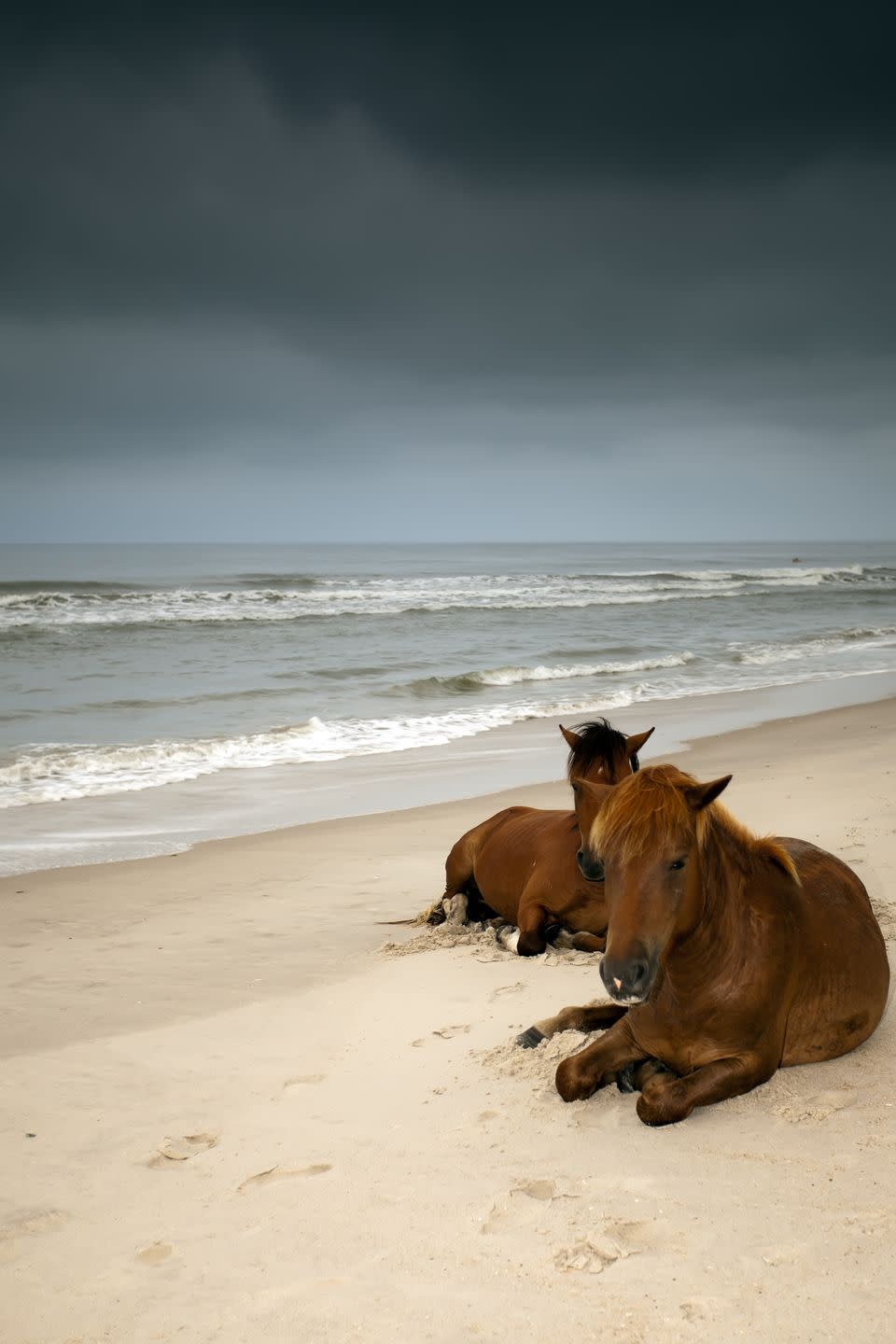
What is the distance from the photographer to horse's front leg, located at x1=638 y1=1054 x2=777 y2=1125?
312 cm

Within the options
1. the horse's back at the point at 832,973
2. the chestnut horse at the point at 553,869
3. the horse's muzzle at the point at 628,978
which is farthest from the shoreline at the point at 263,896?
the horse's muzzle at the point at 628,978

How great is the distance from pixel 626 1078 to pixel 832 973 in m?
0.75

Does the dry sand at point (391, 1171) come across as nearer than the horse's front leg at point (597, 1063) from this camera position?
Yes

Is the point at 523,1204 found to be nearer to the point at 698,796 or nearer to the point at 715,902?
the point at 715,902

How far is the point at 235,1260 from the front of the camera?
8.87 feet

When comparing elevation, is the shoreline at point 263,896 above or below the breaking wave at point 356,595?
below

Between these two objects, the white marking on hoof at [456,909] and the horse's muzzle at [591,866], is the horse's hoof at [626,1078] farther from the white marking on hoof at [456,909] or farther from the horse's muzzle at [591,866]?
the white marking on hoof at [456,909]

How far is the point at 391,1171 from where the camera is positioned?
310 centimetres

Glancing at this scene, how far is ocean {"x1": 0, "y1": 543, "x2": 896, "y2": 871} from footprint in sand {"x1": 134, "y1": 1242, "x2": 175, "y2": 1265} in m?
5.28

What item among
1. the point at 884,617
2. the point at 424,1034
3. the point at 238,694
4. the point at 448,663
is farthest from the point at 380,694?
the point at 884,617

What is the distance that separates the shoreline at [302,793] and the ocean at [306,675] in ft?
0.16

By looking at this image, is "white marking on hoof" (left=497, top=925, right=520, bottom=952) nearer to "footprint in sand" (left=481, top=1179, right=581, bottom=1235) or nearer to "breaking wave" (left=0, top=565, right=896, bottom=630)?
"footprint in sand" (left=481, top=1179, right=581, bottom=1235)

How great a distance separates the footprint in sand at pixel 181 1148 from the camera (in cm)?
335

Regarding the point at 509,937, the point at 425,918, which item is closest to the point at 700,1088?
the point at 509,937
